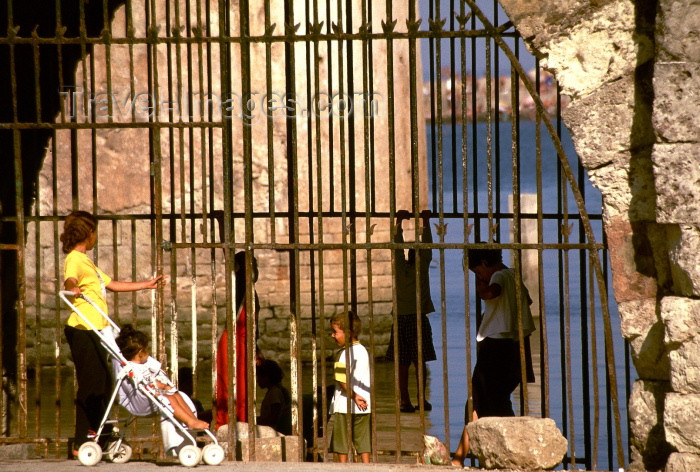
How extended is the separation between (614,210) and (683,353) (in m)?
0.78

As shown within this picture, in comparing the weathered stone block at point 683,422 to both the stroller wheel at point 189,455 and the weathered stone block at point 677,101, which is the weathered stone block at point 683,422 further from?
the stroller wheel at point 189,455

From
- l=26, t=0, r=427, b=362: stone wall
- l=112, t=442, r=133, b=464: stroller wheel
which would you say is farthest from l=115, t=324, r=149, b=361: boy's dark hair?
l=26, t=0, r=427, b=362: stone wall

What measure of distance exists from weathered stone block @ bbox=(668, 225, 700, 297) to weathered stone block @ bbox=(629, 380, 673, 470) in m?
0.53

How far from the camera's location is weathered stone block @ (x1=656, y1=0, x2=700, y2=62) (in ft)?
16.7

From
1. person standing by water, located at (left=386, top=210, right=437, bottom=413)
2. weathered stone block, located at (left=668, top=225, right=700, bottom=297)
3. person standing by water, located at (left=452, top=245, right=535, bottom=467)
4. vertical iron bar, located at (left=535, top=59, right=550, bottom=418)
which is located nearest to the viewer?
weathered stone block, located at (left=668, top=225, right=700, bottom=297)

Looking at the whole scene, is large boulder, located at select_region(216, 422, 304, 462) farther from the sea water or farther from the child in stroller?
the sea water

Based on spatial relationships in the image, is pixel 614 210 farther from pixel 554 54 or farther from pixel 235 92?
pixel 235 92

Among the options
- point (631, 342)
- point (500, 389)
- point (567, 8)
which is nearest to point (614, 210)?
point (631, 342)

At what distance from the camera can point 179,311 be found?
1185cm

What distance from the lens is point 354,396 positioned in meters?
6.32

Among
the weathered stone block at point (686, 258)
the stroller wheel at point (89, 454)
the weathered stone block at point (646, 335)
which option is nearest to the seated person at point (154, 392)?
the stroller wheel at point (89, 454)

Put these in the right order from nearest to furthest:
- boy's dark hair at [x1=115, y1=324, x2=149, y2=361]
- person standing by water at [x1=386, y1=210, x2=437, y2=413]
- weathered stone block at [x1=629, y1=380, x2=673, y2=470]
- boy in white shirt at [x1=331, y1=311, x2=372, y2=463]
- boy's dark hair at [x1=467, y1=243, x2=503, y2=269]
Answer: weathered stone block at [x1=629, y1=380, x2=673, y2=470] → boy's dark hair at [x1=115, y1=324, x2=149, y2=361] → boy in white shirt at [x1=331, y1=311, x2=372, y2=463] → boy's dark hair at [x1=467, y1=243, x2=503, y2=269] → person standing by water at [x1=386, y1=210, x2=437, y2=413]

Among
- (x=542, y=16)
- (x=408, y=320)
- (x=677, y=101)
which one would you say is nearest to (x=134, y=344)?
(x=542, y=16)

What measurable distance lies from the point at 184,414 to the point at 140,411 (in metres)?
0.26
